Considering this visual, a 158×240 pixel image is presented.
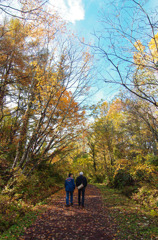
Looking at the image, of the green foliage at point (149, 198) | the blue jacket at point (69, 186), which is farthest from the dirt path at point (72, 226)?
the green foliage at point (149, 198)

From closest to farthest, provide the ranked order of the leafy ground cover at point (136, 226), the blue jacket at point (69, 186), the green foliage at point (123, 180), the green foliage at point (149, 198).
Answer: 1. the leafy ground cover at point (136, 226)
2. the green foliage at point (149, 198)
3. the blue jacket at point (69, 186)
4. the green foliage at point (123, 180)

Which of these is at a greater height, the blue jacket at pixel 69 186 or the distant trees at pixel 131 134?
the distant trees at pixel 131 134

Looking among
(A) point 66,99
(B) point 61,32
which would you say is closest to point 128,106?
(A) point 66,99

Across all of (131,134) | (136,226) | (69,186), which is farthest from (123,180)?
(136,226)

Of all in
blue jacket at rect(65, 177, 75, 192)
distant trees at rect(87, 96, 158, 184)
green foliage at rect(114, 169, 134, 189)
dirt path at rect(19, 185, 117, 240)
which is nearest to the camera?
dirt path at rect(19, 185, 117, 240)

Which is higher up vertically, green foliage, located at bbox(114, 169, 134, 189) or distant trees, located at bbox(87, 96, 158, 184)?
distant trees, located at bbox(87, 96, 158, 184)

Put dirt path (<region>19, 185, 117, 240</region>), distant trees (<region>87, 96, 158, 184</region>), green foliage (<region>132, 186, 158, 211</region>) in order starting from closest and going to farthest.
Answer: dirt path (<region>19, 185, 117, 240</region>) → green foliage (<region>132, 186, 158, 211</region>) → distant trees (<region>87, 96, 158, 184</region>)

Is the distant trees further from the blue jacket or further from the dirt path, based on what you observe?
the dirt path

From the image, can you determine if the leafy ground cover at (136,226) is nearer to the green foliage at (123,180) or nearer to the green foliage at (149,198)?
the green foliage at (149,198)

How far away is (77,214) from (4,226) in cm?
247

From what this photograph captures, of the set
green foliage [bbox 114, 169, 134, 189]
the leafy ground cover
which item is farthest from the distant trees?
the leafy ground cover

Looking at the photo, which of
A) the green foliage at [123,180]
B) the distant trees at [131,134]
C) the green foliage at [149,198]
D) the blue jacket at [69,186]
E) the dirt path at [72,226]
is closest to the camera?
the dirt path at [72,226]

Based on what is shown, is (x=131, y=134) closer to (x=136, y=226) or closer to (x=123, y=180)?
(x=123, y=180)

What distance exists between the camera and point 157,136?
7.87 meters
